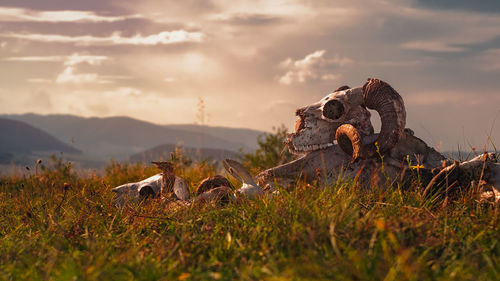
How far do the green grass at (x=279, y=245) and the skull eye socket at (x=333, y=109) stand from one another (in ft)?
6.11

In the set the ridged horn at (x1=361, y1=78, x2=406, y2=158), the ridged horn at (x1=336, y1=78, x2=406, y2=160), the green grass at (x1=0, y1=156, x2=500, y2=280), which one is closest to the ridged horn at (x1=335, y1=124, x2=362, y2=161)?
the ridged horn at (x1=336, y1=78, x2=406, y2=160)

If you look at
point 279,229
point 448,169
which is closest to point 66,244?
point 279,229

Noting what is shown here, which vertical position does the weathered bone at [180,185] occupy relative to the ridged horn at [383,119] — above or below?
below

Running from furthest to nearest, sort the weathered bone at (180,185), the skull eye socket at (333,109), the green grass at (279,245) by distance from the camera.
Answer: the weathered bone at (180,185)
the skull eye socket at (333,109)
the green grass at (279,245)

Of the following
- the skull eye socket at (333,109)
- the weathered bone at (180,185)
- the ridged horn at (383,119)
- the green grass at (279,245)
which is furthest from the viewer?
the weathered bone at (180,185)

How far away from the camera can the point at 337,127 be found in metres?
7.74

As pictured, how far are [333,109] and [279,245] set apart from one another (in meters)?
3.62

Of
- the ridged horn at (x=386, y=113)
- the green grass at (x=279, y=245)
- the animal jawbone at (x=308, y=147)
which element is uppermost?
the ridged horn at (x=386, y=113)

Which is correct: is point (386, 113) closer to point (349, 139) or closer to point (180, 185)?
point (349, 139)

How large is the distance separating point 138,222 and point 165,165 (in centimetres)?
226

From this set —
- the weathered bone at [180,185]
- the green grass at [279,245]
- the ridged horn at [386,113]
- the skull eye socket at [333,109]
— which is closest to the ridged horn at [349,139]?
the ridged horn at [386,113]

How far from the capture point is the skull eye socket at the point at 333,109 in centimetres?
752

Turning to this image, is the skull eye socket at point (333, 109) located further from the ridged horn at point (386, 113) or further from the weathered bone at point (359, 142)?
the ridged horn at point (386, 113)

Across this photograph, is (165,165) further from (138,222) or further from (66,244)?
(66,244)
